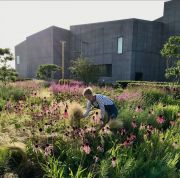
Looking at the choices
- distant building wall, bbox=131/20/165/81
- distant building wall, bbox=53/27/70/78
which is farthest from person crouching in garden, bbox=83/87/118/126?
distant building wall, bbox=53/27/70/78

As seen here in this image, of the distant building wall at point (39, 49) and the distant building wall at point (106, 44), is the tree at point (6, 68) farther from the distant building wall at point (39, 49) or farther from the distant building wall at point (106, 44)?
the distant building wall at point (39, 49)

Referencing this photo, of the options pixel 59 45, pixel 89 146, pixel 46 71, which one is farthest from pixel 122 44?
pixel 89 146

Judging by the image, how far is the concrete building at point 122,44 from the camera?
113 ft

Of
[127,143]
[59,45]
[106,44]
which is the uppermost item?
[59,45]

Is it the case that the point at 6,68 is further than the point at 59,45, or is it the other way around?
the point at 59,45

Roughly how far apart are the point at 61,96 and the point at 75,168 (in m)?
6.53

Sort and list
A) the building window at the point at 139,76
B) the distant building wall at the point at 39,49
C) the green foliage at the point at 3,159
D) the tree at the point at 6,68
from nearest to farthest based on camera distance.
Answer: the green foliage at the point at 3,159 → the tree at the point at 6,68 → the building window at the point at 139,76 → the distant building wall at the point at 39,49

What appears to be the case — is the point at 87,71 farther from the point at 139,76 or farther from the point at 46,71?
the point at 139,76

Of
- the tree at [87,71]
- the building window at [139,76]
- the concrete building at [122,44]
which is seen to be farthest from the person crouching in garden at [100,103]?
the building window at [139,76]

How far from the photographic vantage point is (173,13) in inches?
1432

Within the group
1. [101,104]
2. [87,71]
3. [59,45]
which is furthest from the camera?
[59,45]

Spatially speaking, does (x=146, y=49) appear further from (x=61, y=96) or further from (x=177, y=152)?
(x=177, y=152)

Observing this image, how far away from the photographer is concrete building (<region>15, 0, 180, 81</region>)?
113 ft

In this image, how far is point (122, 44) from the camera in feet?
118
